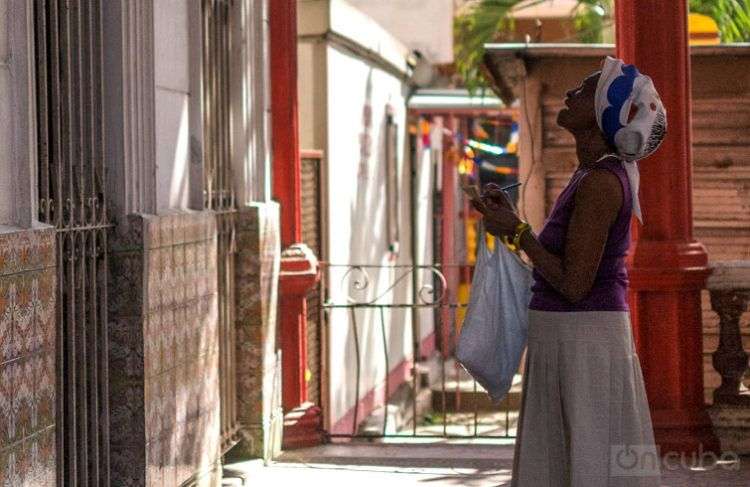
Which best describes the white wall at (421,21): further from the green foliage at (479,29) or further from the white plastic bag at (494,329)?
the white plastic bag at (494,329)

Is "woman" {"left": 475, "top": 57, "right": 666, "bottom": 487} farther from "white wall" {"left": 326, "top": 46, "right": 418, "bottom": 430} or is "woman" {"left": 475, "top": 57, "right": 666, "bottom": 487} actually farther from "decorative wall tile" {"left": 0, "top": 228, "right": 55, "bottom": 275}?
"white wall" {"left": 326, "top": 46, "right": 418, "bottom": 430}

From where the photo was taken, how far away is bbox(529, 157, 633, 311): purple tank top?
5141mm

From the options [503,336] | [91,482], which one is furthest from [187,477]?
[503,336]

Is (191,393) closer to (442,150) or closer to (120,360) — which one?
(120,360)

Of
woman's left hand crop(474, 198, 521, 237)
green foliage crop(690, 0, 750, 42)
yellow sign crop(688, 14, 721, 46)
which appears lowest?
woman's left hand crop(474, 198, 521, 237)

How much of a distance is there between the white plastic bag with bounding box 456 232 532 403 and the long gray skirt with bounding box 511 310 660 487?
0.23 meters

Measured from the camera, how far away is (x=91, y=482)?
240 inches

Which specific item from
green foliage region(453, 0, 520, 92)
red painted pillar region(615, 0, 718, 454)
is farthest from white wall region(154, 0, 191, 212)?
green foliage region(453, 0, 520, 92)

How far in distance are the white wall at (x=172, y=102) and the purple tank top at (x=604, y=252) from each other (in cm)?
207

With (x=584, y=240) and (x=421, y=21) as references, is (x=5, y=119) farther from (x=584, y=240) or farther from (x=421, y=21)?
→ (x=421, y=21)

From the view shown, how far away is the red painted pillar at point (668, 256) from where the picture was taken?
8.65 meters

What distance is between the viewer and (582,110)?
5.21 m

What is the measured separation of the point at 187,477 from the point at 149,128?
1.57 m

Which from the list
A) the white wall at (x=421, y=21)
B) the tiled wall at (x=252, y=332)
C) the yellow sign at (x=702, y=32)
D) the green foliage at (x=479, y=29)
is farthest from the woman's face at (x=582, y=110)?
the white wall at (x=421, y=21)
